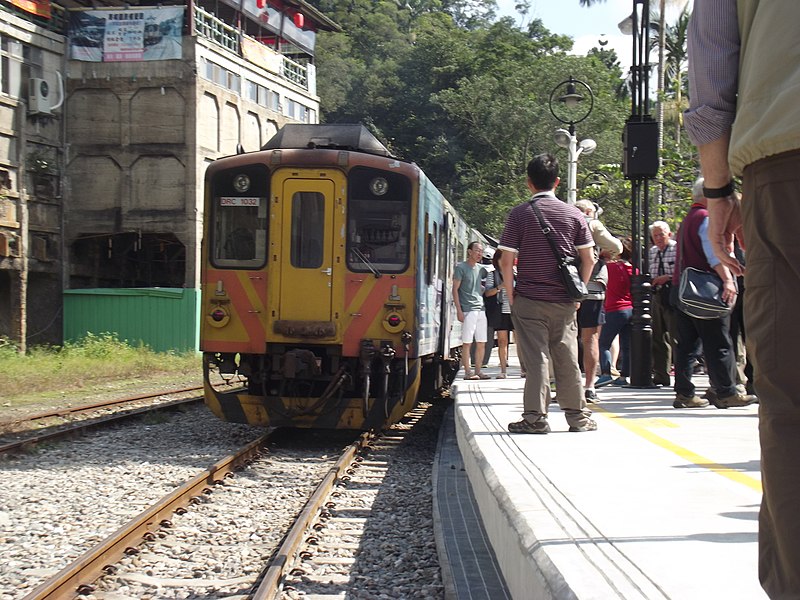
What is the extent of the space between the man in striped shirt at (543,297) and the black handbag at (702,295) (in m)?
1.09

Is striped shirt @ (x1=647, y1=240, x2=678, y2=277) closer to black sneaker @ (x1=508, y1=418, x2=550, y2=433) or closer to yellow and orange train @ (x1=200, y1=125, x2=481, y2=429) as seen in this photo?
yellow and orange train @ (x1=200, y1=125, x2=481, y2=429)

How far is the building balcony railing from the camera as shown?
113ft

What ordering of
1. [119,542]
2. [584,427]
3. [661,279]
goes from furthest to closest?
1. [661,279]
2. [584,427]
3. [119,542]

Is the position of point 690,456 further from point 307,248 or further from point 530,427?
point 307,248

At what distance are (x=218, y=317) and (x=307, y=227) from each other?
1.35 m

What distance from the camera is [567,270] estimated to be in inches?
279

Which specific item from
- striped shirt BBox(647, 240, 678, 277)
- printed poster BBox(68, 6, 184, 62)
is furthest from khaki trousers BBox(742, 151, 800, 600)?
printed poster BBox(68, 6, 184, 62)

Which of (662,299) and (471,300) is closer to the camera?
(662,299)

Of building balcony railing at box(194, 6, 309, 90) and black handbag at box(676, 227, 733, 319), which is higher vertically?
building balcony railing at box(194, 6, 309, 90)

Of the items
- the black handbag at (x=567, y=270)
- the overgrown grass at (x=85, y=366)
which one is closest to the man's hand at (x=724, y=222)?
the black handbag at (x=567, y=270)

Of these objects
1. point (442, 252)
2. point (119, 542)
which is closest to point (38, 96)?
point (442, 252)

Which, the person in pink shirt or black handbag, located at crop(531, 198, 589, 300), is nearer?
black handbag, located at crop(531, 198, 589, 300)

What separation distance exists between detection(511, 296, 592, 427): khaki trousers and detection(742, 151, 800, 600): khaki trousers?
473 cm

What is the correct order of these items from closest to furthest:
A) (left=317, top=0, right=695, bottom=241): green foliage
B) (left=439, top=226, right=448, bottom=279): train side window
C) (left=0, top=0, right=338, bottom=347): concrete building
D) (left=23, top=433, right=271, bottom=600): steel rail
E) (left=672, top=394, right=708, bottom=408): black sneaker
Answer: (left=23, top=433, right=271, bottom=600): steel rail → (left=672, top=394, right=708, bottom=408): black sneaker → (left=439, top=226, right=448, bottom=279): train side window → (left=0, top=0, right=338, bottom=347): concrete building → (left=317, top=0, right=695, bottom=241): green foliage
